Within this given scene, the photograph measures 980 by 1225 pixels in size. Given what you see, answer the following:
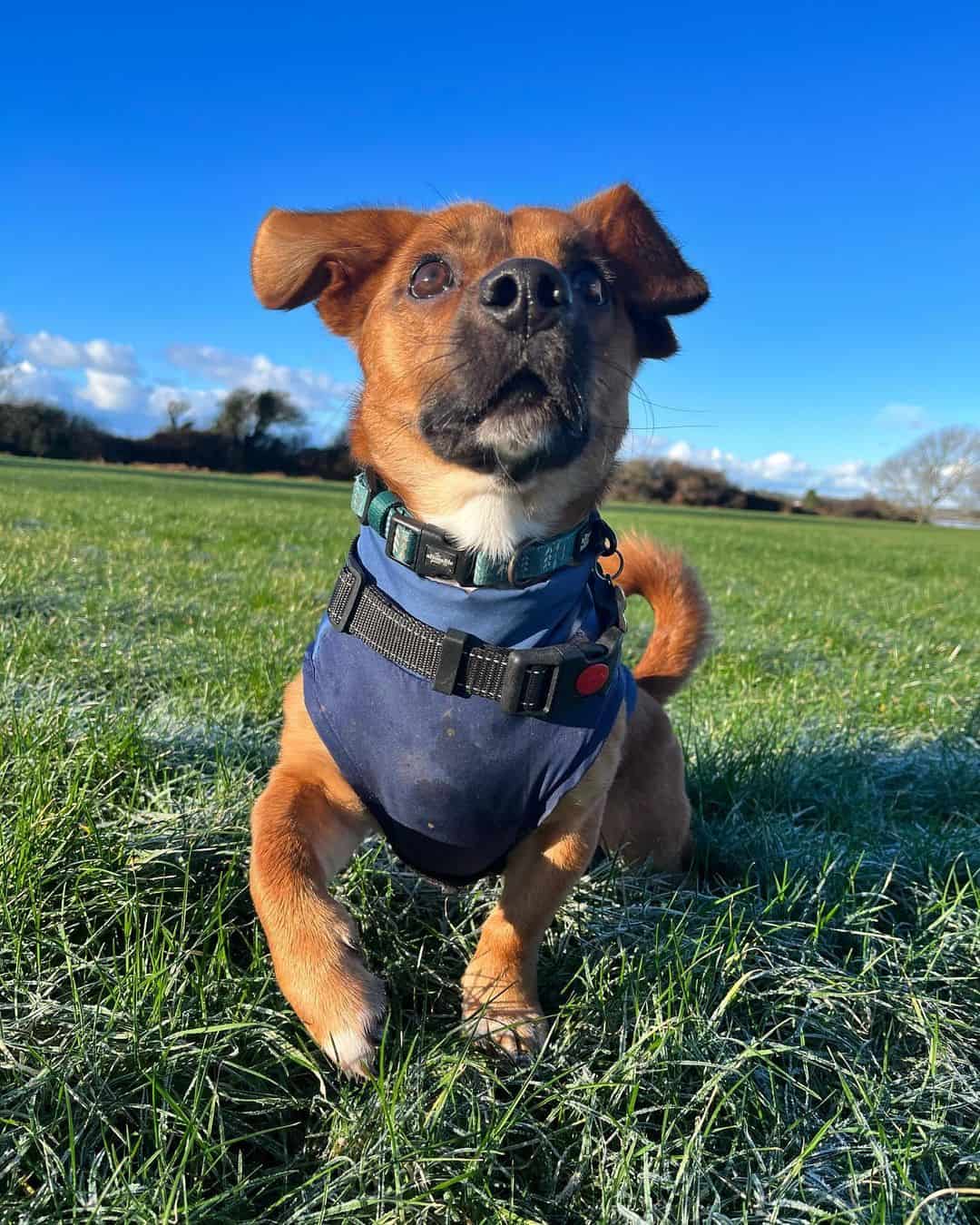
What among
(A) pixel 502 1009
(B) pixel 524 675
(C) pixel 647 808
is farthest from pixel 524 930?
(C) pixel 647 808

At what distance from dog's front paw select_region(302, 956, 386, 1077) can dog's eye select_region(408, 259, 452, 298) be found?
1.80m

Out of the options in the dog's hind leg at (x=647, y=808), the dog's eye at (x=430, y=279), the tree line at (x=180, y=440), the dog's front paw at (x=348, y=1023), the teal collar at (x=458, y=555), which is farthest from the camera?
the tree line at (x=180, y=440)

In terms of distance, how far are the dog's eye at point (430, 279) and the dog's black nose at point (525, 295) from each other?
0.35 meters

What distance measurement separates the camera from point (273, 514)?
62.3ft

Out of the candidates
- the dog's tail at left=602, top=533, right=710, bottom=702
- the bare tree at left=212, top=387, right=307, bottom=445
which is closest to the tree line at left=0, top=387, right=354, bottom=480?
the bare tree at left=212, top=387, right=307, bottom=445

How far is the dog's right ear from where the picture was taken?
95.4 inches

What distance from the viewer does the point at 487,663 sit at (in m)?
2.00

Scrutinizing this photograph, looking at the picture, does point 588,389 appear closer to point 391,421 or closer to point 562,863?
point 391,421

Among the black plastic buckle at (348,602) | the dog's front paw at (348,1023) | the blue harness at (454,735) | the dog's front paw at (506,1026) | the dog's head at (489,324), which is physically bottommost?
the dog's front paw at (506,1026)

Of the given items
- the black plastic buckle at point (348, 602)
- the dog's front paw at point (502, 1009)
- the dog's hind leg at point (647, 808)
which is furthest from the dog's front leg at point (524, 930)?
the black plastic buckle at point (348, 602)

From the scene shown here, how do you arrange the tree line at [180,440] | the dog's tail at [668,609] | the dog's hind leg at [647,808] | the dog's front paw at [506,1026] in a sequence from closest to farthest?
the dog's front paw at [506,1026]
the dog's hind leg at [647,808]
the dog's tail at [668,609]
the tree line at [180,440]

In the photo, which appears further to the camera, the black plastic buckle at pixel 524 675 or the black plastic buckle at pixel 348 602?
the black plastic buckle at pixel 348 602

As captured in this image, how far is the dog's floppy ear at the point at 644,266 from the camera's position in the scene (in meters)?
2.62

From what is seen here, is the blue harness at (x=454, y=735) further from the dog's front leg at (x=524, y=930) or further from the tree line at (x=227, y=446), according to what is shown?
the tree line at (x=227, y=446)
